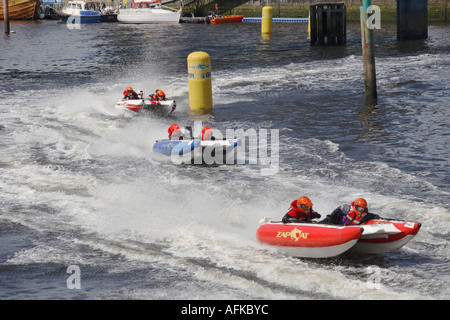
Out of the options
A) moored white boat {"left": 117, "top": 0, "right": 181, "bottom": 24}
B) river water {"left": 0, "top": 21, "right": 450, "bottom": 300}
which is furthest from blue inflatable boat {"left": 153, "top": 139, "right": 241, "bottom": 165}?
moored white boat {"left": 117, "top": 0, "right": 181, "bottom": 24}

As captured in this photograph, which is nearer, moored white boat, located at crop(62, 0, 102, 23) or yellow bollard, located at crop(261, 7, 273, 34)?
yellow bollard, located at crop(261, 7, 273, 34)

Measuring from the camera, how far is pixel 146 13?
70125 millimetres

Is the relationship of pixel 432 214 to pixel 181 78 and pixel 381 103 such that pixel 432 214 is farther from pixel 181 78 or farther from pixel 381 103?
pixel 181 78

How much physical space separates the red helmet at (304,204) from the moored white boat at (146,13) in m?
59.4

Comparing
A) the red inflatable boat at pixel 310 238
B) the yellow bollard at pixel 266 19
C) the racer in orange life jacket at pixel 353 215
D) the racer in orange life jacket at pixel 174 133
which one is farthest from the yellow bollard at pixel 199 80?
the yellow bollard at pixel 266 19

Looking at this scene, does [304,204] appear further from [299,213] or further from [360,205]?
[360,205]

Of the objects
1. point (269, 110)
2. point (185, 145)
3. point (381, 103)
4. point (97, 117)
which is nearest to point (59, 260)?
point (185, 145)

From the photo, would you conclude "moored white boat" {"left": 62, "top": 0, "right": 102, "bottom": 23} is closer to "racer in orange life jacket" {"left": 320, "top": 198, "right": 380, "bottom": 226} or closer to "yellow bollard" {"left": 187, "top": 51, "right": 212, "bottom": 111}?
"yellow bollard" {"left": 187, "top": 51, "right": 212, "bottom": 111}

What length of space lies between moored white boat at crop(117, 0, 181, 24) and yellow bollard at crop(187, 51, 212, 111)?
46338mm

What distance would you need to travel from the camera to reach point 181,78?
32.9 m

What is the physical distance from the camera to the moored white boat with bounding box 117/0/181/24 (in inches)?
2726

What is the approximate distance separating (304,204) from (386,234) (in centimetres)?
154

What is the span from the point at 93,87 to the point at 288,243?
69.9 ft

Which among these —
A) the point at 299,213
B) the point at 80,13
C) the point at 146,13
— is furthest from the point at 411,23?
the point at 80,13
